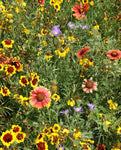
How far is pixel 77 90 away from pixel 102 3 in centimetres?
176

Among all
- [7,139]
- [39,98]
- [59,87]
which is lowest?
[7,139]

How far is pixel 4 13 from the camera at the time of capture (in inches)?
92.4

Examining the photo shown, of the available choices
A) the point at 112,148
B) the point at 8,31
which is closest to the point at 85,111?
the point at 112,148

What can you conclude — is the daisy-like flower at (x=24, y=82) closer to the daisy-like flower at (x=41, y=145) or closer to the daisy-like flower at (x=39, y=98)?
the daisy-like flower at (x=39, y=98)

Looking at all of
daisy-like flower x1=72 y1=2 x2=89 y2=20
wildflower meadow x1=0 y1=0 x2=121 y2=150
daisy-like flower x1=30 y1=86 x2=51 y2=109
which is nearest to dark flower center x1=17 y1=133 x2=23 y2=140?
wildflower meadow x1=0 y1=0 x2=121 y2=150

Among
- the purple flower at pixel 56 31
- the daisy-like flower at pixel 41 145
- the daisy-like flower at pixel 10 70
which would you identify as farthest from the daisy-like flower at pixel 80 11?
the daisy-like flower at pixel 41 145

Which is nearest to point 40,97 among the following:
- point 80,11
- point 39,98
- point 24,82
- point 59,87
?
point 39,98

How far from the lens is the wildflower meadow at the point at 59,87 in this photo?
1.67m

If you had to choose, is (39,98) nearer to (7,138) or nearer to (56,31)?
(7,138)

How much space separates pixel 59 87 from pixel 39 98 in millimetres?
623

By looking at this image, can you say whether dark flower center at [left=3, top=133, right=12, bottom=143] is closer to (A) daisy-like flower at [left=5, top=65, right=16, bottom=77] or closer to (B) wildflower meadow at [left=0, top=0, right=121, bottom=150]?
(B) wildflower meadow at [left=0, top=0, right=121, bottom=150]

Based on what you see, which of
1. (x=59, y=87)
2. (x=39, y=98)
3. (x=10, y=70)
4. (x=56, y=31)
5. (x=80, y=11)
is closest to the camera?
(x=39, y=98)

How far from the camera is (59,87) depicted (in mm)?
2227

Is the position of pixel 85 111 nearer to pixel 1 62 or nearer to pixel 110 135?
pixel 110 135
